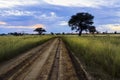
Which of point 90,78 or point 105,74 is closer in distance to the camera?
point 90,78

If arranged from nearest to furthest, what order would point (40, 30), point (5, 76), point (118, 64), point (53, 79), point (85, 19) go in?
point (53, 79)
point (5, 76)
point (118, 64)
point (85, 19)
point (40, 30)

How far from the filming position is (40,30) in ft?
615

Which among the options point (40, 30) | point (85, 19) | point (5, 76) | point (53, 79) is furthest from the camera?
point (40, 30)

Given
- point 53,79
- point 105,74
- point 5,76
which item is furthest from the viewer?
point 105,74

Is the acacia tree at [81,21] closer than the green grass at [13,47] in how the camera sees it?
No

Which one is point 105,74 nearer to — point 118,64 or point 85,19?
point 118,64

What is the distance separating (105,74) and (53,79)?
2.85m

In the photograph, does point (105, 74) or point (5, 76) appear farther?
point (105, 74)

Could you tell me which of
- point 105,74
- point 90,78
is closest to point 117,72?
point 105,74

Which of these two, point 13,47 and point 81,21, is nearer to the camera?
point 13,47

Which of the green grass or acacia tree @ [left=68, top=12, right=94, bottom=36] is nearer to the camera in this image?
the green grass

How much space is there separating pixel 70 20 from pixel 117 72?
94.2 m

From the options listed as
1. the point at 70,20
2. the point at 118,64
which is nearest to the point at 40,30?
the point at 70,20

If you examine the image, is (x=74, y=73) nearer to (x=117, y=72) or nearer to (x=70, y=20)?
(x=117, y=72)
